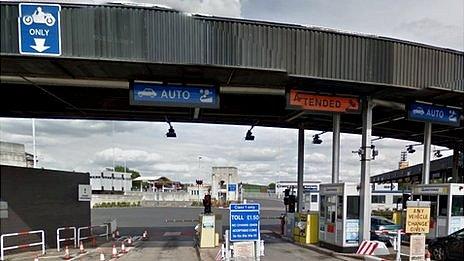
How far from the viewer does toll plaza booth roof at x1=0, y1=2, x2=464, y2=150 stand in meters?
11.0

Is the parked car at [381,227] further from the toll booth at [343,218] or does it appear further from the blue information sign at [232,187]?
the blue information sign at [232,187]

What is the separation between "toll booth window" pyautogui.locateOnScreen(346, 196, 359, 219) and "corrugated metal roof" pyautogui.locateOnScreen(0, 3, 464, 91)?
4.78m

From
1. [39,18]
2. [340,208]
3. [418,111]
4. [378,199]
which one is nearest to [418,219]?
[340,208]

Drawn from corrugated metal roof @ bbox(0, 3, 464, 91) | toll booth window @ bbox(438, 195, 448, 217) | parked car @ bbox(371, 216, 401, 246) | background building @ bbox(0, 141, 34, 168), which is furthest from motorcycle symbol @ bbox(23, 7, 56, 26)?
toll booth window @ bbox(438, 195, 448, 217)

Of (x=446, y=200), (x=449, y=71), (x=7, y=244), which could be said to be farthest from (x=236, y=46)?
(x=446, y=200)

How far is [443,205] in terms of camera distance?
58.1 ft

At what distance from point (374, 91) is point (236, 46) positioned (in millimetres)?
5876

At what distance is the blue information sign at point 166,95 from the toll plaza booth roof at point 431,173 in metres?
31.8

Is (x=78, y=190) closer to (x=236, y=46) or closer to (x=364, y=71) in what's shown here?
(x=236, y=46)

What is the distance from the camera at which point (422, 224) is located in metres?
12.4

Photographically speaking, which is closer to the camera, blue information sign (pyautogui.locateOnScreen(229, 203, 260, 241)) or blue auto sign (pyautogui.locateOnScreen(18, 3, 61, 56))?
blue auto sign (pyautogui.locateOnScreen(18, 3, 61, 56))

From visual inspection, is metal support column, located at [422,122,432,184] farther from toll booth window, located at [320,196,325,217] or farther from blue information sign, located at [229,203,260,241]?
blue information sign, located at [229,203,260,241]

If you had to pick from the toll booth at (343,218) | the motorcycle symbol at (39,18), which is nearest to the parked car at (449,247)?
the toll booth at (343,218)

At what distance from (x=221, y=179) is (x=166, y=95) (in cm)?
3681
